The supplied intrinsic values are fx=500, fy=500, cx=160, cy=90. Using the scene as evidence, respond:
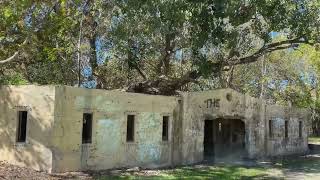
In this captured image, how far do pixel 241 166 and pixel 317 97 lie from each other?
84.7 ft

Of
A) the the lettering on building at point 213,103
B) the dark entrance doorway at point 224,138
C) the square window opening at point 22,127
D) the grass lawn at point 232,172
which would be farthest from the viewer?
the dark entrance doorway at point 224,138

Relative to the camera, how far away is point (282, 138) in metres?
32.1

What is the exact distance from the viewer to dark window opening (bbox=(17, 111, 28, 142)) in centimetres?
1870

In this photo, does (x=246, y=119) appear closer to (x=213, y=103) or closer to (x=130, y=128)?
(x=213, y=103)

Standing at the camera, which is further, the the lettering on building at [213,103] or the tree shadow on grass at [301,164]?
the the lettering on building at [213,103]

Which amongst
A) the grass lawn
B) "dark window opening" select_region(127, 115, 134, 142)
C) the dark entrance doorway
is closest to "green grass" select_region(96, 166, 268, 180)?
the grass lawn

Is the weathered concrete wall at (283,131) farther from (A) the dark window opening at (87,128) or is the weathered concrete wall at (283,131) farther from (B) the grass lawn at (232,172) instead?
(A) the dark window opening at (87,128)

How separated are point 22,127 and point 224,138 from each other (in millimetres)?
15741

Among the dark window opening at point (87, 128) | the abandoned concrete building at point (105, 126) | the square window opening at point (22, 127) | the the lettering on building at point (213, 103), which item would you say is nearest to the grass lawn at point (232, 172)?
the abandoned concrete building at point (105, 126)

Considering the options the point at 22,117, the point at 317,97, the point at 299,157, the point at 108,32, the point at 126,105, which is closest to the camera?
the point at 22,117

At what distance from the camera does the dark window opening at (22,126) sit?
1870 cm

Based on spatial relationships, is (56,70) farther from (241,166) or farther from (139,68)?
(241,166)

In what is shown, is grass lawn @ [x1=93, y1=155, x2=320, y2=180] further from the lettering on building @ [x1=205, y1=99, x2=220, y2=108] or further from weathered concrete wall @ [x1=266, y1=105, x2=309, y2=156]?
weathered concrete wall @ [x1=266, y1=105, x2=309, y2=156]

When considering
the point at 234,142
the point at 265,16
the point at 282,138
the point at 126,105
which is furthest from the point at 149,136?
the point at 282,138
